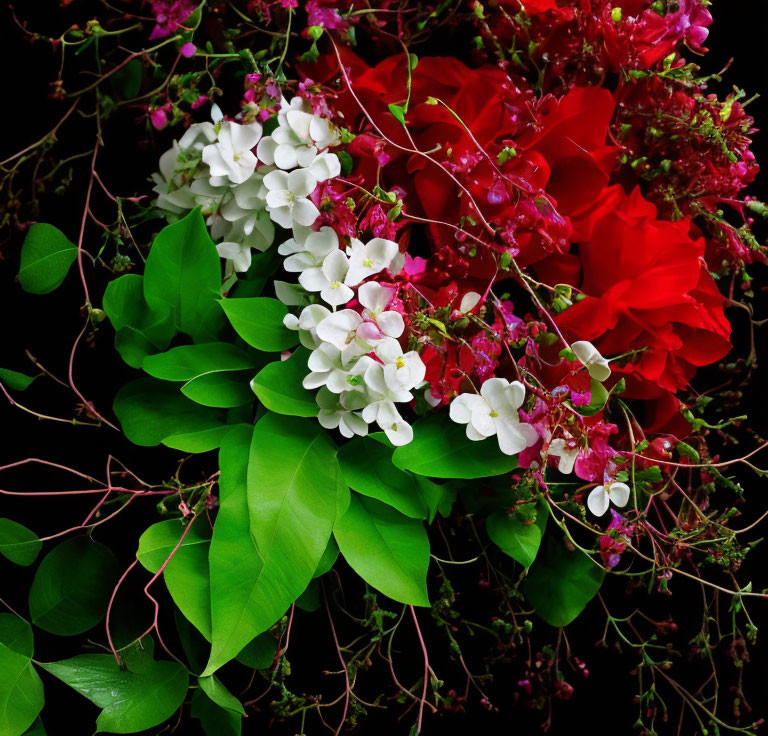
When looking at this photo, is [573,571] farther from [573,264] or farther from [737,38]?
[737,38]

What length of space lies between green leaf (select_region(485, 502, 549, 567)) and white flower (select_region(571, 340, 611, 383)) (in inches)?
5.1

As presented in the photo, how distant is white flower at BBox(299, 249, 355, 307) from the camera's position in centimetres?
65

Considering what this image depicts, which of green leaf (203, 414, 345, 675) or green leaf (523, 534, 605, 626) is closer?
green leaf (203, 414, 345, 675)

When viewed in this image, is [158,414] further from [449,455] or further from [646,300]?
[646,300]

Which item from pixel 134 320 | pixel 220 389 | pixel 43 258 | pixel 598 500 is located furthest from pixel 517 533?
pixel 43 258

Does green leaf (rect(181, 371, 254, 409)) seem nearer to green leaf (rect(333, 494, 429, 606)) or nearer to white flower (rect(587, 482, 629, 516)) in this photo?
green leaf (rect(333, 494, 429, 606))

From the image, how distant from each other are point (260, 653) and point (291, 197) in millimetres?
417

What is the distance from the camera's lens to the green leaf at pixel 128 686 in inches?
26.2

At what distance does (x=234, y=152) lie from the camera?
68 cm

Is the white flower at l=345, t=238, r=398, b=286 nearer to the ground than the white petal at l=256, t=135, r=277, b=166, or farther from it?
nearer to the ground

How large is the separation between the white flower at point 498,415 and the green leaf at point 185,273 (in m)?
0.25

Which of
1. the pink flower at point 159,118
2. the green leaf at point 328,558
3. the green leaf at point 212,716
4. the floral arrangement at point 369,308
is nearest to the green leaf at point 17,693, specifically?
the floral arrangement at point 369,308

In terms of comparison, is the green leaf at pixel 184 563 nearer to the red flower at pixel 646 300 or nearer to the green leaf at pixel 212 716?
the green leaf at pixel 212 716

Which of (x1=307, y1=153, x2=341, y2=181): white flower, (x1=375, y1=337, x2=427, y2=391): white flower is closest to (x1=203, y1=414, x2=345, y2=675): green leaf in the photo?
(x1=375, y1=337, x2=427, y2=391): white flower
